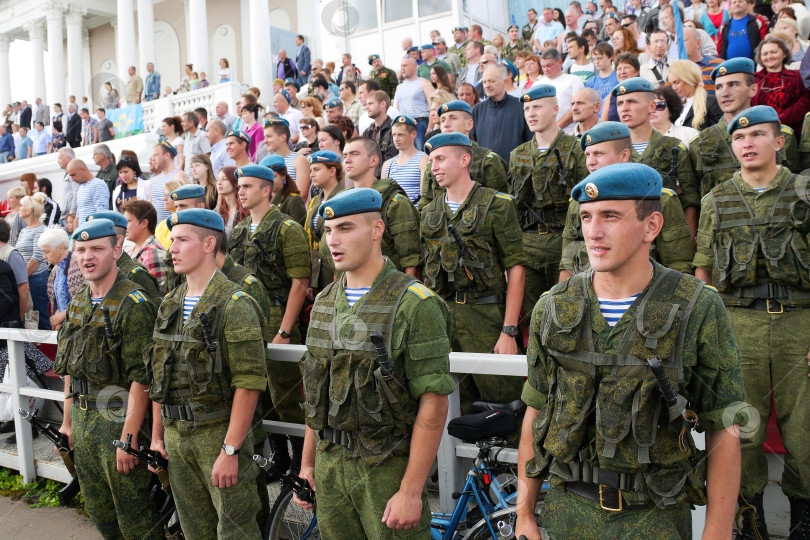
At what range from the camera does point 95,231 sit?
→ 14.4ft

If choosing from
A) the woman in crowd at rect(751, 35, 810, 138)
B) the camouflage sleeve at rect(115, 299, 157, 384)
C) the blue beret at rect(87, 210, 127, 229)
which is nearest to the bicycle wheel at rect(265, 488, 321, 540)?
the camouflage sleeve at rect(115, 299, 157, 384)

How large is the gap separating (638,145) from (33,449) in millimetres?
5804

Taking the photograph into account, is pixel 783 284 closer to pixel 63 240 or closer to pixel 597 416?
pixel 597 416

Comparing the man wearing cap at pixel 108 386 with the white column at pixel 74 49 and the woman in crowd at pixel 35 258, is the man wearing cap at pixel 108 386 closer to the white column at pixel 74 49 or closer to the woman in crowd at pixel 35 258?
the woman in crowd at pixel 35 258

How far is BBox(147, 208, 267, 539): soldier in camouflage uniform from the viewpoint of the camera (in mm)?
3570

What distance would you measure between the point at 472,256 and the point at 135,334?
2.19 m

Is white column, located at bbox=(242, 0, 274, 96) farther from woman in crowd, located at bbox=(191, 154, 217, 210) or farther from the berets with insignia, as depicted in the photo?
the berets with insignia

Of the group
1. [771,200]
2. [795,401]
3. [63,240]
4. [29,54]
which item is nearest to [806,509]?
[795,401]

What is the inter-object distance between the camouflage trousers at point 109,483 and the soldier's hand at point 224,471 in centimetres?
89

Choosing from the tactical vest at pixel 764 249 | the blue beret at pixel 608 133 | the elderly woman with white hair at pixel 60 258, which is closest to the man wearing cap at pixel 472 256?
the blue beret at pixel 608 133

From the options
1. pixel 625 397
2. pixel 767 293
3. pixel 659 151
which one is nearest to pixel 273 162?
pixel 659 151

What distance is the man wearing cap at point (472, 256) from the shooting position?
4598 millimetres

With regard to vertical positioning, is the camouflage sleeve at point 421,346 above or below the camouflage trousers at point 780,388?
above

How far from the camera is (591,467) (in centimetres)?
233
